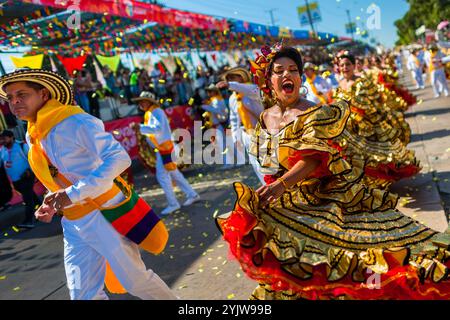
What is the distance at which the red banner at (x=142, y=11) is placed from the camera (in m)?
9.99

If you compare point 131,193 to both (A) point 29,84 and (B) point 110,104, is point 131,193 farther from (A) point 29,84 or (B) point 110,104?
(B) point 110,104

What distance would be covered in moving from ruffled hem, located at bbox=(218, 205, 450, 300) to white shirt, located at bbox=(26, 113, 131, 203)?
829 millimetres

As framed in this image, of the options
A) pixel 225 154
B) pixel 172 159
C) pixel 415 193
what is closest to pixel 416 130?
pixel 225 154

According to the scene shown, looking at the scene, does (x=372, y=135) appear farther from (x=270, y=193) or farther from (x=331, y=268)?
(x=331, y=268)

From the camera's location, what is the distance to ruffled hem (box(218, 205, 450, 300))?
2.38 meters

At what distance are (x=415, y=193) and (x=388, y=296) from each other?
141 inches

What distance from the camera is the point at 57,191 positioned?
275 centimetres

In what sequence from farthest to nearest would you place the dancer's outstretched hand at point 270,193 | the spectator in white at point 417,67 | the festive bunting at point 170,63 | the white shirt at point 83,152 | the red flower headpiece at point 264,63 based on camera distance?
the spectator in white at point 417,67 < the festive bunting at point 170,63 < the red flower headpiece at point 264,63 < the white shirt at point 83,152 < the dancer's outstretched hand at point 270,193

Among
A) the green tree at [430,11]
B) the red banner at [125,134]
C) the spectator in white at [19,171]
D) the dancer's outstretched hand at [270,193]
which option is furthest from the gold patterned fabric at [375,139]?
the green tree at [430,11]

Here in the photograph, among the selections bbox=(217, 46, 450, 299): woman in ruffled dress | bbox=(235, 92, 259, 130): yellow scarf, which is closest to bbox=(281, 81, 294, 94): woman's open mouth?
bbox=(217, 46, 450, 299): woman in ruffled dress

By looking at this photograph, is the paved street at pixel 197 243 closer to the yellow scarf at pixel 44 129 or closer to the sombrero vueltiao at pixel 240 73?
the yellow scarf at pixel 44 129

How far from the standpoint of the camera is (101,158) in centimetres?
290

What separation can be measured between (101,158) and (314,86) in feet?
24.5

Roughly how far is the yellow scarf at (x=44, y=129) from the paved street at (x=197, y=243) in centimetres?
128
